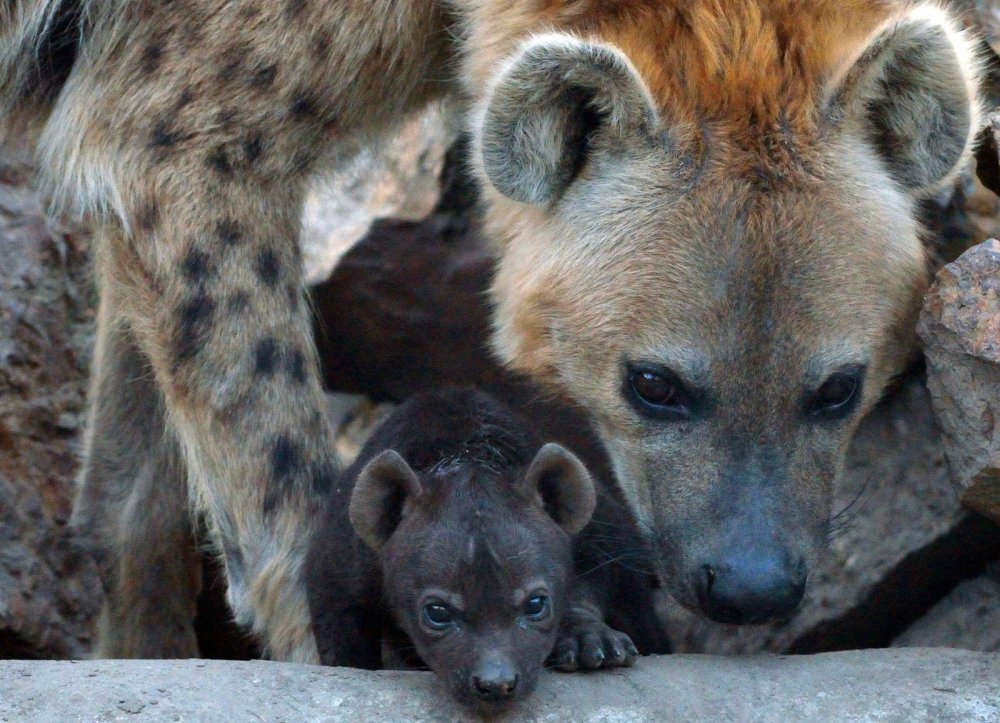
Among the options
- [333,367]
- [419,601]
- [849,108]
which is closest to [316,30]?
[849,108]

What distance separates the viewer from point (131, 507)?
4.16 meters

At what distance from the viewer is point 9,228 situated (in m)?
4.38

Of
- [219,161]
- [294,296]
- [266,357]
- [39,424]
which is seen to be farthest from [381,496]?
[39,424]

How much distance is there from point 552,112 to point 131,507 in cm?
189

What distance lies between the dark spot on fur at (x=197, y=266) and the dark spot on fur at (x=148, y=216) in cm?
11

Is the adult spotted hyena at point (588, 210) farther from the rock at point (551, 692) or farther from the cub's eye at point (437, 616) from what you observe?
the cub's eye at point (437, 616)

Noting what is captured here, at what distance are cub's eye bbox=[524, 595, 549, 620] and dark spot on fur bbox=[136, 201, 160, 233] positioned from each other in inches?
50.9

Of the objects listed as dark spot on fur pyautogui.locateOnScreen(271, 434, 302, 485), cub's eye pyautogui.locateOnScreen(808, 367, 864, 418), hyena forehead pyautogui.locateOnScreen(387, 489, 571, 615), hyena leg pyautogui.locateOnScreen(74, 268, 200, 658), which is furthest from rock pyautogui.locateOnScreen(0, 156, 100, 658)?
cub's eye pyautogui.locateOnScreen(808, 367, 864, 418)

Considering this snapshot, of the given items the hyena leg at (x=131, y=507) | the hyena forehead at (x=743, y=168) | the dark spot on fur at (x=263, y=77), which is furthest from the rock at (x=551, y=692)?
the hyena leg at (x=131, y=507)

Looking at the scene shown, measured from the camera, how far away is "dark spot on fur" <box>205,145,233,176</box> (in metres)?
Result: 3.26

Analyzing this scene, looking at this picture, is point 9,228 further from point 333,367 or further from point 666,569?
point 666,569

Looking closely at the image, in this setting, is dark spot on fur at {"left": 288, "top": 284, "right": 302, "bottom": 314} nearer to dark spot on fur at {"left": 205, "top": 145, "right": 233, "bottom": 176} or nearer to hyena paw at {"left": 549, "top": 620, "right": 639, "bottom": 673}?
dark spot on fur at {"left": 205, "top": 145, "right": 233, "bottom": 176}

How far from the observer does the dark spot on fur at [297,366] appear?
10.8 feet

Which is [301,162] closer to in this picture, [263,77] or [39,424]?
[263,77]
